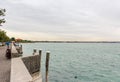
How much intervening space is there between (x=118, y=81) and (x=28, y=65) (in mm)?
11037

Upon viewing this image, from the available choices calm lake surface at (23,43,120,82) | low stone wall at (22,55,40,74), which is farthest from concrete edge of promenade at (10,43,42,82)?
calm lake surface at (23,43,120,82)

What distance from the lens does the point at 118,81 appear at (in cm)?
1720

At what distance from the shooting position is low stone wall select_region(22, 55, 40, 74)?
11687mm

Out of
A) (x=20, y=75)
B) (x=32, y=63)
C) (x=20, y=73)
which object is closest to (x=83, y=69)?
(x=32, y=63)

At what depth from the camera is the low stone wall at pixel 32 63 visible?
38.3 ft

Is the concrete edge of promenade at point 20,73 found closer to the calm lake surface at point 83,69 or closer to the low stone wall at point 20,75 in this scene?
the low stone wall at point 20,75

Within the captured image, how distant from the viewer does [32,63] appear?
1262 cm

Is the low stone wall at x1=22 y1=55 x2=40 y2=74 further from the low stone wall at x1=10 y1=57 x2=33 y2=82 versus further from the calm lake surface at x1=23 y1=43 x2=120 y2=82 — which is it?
the low stone wall at x1=10 y1=57 x2=33 y2=82

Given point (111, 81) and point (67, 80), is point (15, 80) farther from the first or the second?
point (111, 81)

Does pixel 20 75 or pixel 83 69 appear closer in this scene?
pixel 20 75

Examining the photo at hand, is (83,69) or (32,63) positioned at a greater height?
(32,63)

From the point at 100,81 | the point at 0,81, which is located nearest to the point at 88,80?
the point at 100,81

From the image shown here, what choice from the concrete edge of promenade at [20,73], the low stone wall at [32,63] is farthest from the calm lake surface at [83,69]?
the concrete edge of promenade at [20,73]

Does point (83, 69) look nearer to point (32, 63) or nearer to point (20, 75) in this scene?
point (32, 63)
